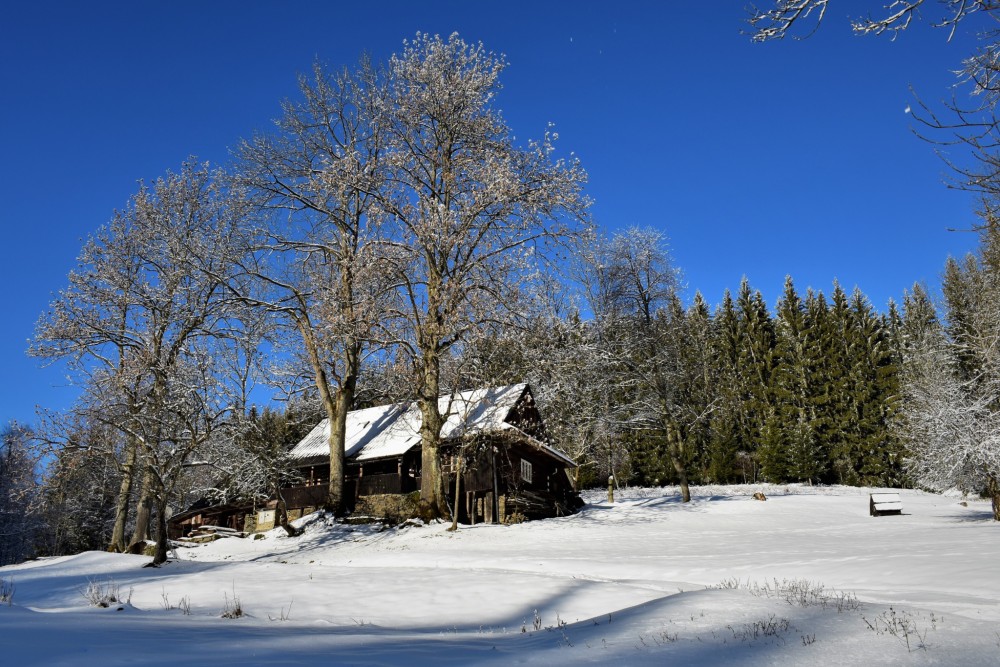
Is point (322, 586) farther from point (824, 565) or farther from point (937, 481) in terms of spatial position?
point (937, 481)

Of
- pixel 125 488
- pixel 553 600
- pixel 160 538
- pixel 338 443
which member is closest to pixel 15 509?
pixel 125 488

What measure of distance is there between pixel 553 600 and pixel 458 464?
13.1 metres

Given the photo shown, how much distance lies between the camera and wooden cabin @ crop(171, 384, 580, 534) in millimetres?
26719

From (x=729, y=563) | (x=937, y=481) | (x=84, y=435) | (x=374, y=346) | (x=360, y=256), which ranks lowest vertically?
(x=729, y=563)

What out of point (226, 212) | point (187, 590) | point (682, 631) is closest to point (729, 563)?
point (682, 631)

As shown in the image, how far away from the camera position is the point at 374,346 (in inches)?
910

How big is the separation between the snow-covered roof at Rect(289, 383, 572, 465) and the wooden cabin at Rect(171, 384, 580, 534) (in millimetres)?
51

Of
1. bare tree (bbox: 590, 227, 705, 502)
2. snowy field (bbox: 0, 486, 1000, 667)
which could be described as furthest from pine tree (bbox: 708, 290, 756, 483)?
snowy field (bbox: 0, 486, 1000, 667)

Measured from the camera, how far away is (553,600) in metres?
10.6

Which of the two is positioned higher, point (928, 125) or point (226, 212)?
point (226, 212)

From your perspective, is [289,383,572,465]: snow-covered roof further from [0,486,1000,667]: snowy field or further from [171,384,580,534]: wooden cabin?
[0,486,1000,667]: snowy field

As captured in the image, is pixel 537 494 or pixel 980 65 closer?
pixel 980 65

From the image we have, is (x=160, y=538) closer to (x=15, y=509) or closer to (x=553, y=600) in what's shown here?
(x=553, y=600)

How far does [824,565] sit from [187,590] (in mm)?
12745
